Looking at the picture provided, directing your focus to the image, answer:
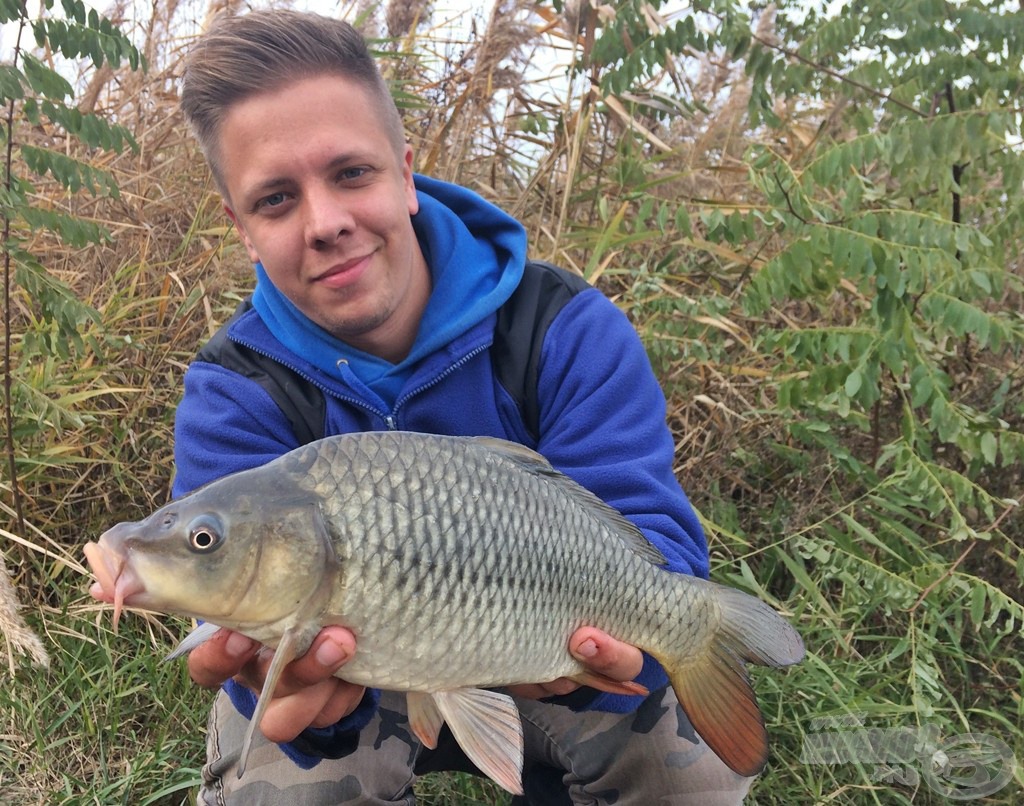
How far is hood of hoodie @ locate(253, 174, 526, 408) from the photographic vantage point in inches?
53.6

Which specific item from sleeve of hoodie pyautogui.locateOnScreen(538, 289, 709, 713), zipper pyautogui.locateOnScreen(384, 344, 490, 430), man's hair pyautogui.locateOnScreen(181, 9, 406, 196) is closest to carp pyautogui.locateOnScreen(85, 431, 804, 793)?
sleeve of hoodie pyautogui.locateOnScreen(538, 289, 709, 713)

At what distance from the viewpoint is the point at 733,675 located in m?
1.10

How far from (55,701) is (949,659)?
153cm

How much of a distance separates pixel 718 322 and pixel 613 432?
2.86ft

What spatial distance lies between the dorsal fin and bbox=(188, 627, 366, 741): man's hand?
0.82 ft

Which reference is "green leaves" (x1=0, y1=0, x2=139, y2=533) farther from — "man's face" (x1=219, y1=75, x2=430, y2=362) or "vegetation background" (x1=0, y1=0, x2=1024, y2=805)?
"man's face" (x1=219, y1=75, x2=430, y2=362)

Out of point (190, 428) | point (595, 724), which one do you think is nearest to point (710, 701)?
point (595, 724)

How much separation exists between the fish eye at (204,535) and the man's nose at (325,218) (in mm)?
513

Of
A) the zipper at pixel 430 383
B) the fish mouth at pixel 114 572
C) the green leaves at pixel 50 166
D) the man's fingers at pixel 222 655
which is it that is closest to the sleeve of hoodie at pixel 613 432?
the zipper at pixel 430 383

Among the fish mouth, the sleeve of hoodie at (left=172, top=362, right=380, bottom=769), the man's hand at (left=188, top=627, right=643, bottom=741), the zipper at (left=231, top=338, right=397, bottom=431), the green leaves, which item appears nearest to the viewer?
the fish mouth

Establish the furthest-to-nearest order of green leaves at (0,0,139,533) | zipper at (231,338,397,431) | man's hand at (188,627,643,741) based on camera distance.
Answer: green leaves at (0,0,139,533) → zipper at (231,338,397,431) → man's hand at (188,627,643,741)

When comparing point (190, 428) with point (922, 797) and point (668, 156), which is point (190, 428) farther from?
point (668, 156)

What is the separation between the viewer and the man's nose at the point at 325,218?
124cm

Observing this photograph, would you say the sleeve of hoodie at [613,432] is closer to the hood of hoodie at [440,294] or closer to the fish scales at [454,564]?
the hood of hoodie at [440,294]
